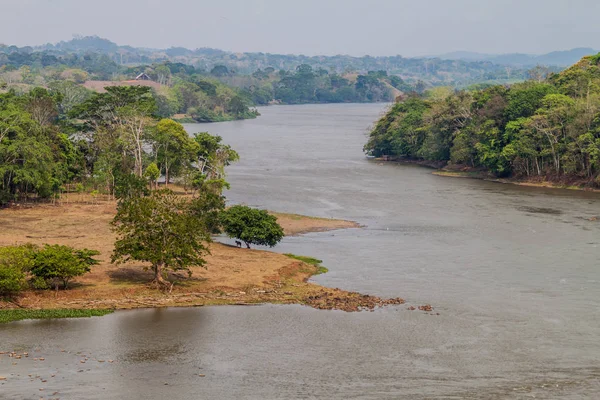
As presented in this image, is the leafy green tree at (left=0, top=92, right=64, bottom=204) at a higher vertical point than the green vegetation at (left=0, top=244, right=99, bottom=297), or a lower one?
higher

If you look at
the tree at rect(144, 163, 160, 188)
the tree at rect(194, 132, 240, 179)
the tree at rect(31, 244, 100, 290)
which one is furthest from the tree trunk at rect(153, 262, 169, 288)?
the tree at rect(194, 132, 240, 179)

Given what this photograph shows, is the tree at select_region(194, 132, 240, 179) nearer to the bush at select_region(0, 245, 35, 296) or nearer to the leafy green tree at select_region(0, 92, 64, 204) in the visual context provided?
the leafy green tree at select_region(0, 92, 64, 204)

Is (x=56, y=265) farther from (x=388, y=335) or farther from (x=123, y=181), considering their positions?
(x=123, y=181)

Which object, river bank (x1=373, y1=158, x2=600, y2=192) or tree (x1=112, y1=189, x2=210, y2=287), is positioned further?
river bank (x1=373, y1=158, x2=600, y2=192)

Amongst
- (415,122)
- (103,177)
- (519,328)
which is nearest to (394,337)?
(519,328)

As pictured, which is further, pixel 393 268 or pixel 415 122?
pixel 415 122

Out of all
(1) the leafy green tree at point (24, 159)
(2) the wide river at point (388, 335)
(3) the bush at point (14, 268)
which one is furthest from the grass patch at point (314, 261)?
(1) the leafy green tree at point (24, 159)

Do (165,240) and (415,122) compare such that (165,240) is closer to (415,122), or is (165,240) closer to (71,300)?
(71,300)
